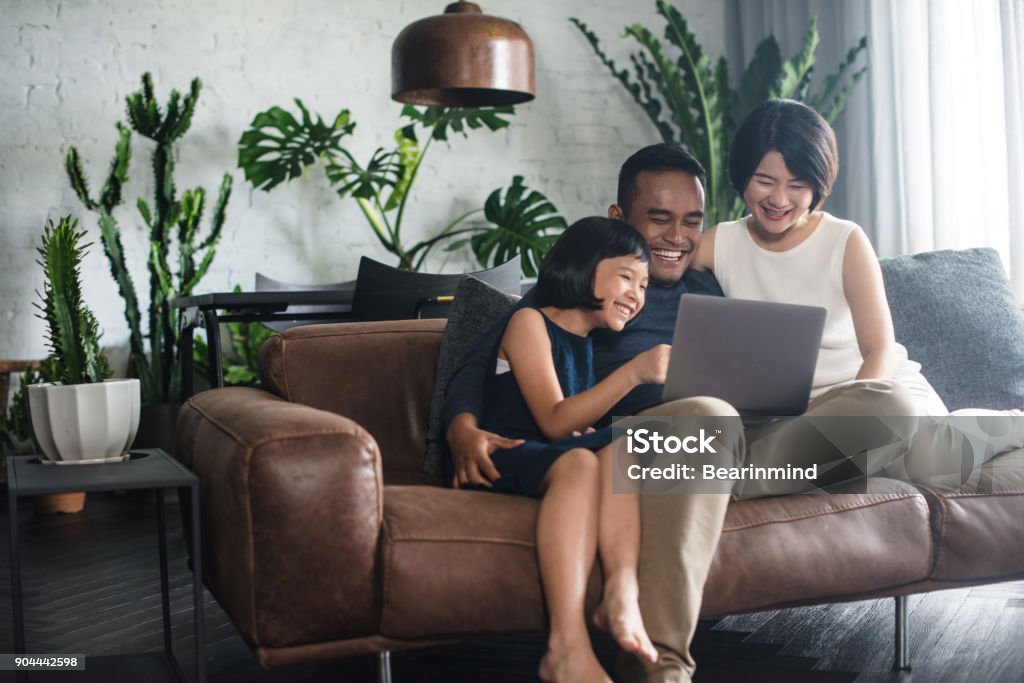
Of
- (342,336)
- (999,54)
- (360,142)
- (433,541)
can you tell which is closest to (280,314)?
(342,336)

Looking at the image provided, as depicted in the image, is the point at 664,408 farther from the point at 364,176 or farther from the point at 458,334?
the point at 364,176

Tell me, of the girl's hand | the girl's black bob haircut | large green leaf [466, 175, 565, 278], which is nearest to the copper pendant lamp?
the girl's black bob haircut

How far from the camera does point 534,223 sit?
4.32 meters

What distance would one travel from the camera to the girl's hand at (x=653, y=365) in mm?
1671

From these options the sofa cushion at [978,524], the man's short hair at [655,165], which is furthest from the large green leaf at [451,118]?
the sofa cushion at [978,524]

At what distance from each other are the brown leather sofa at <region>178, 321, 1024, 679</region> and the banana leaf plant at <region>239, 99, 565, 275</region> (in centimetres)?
244

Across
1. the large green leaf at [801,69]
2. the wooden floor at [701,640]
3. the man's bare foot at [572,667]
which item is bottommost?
the wooden floor at [701,640]

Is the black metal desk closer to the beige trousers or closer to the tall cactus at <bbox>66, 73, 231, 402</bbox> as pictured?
the tall cactus at <bbox>66, 73, 231, 402</bbox>

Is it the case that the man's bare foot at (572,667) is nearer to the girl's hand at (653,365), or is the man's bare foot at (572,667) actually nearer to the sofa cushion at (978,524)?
the girl's hand at (653,365)

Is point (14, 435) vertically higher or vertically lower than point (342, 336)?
lower

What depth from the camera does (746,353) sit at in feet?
5.30

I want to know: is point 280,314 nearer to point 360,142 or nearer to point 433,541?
point 360,142

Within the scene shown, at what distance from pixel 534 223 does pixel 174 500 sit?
1.72 m

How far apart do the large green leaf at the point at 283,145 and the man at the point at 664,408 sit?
226 cm
